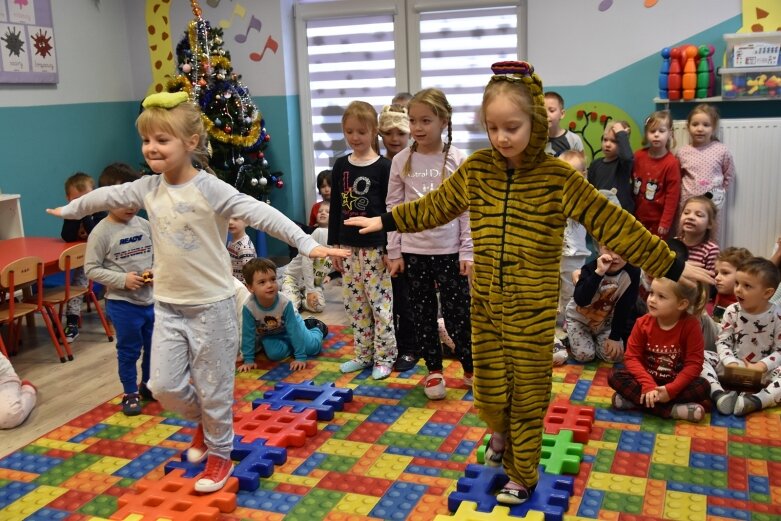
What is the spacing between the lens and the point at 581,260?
4.73m

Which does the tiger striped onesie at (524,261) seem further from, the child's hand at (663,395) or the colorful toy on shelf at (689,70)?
the colorful toy on shelf at (689,70)

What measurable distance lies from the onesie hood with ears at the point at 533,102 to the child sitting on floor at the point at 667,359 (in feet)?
4.08

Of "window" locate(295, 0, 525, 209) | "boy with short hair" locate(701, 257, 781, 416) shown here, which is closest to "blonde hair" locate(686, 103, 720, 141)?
"window" locate(295, 0, 525, 209)

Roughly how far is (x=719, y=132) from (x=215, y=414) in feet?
13.7

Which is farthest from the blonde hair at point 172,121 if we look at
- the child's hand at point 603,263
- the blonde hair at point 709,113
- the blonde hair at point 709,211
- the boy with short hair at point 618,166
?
the blonde hair at point 709,113

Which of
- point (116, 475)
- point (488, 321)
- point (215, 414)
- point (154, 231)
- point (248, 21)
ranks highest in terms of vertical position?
point (248, 21)

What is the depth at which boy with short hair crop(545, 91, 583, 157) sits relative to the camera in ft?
16.7

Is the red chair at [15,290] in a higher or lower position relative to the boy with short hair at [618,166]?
lower

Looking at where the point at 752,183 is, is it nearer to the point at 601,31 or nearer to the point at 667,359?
the point at 601,31

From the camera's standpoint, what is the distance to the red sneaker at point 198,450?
119 inches

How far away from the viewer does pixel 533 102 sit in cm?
240

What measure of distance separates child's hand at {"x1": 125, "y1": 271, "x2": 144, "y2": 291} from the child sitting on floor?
2162mm

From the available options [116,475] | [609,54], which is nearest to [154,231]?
[116,475]

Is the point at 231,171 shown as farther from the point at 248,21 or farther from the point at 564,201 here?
the point at 564,201
